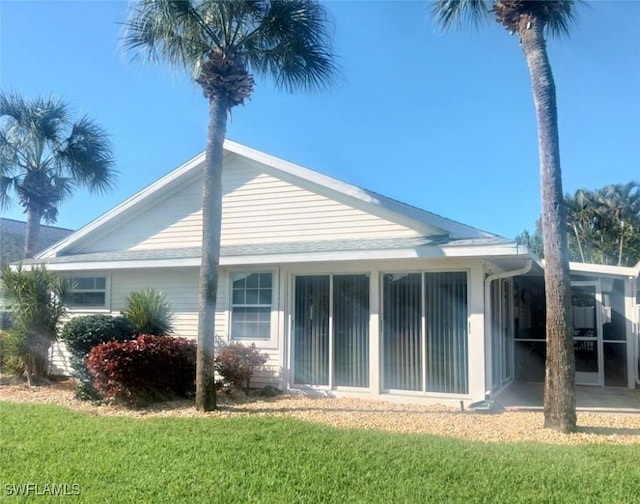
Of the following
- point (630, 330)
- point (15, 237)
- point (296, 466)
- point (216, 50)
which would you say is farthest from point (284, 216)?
point (15, 237)

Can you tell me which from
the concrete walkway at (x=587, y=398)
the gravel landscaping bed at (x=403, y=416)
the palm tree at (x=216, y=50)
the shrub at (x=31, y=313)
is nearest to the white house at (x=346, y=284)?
the concrete walkway at (x=587, y=398)

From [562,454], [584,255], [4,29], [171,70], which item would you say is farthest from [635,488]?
[584,255]

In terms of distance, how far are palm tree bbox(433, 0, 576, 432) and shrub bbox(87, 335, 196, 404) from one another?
6.54 m

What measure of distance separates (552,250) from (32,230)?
17.3 m

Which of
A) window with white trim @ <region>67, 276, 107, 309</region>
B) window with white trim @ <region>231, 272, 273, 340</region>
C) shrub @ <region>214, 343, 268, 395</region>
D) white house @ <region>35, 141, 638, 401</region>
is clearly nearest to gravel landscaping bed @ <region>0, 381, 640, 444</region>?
shrub @ <region>214, 343, 268, 395</region>

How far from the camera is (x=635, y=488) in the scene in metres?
4.65

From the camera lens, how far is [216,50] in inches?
352

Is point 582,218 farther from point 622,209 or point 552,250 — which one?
point 552,250

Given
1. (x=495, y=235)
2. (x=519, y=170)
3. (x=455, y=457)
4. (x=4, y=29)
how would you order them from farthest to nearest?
1. (x=519, y=170)
2. (x=495, y=235)
3. (x=4, y=29)
4. (x=455, y=457)

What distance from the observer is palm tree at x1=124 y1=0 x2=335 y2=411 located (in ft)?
27.3

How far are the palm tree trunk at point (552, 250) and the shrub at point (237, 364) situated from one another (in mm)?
5583

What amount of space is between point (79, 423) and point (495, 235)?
769 centimetres

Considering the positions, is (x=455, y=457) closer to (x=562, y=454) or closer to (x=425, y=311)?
(x=562, y=454)

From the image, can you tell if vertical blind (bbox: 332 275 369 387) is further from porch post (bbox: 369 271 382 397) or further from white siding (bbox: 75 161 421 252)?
white siding (bbox: 75 161 421 252)
